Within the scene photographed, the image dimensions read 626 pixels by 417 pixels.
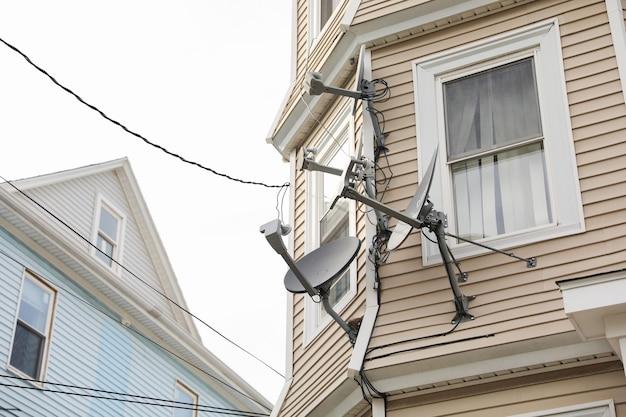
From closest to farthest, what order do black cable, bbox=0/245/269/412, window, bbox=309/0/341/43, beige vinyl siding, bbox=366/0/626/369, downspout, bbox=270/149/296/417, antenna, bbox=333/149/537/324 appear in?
beige vinyl siding, bbox=366/0/626/369 < antenna, bbox=333/149/537/324 < downspout, bbox=270/149/296/417 < window, bbox=309/0/341/43 < black cable, bbox=0/245/269/412

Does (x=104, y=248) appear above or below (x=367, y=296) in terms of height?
above

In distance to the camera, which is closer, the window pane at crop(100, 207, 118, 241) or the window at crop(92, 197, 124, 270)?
the window at crop(92, 197, 124, 270)

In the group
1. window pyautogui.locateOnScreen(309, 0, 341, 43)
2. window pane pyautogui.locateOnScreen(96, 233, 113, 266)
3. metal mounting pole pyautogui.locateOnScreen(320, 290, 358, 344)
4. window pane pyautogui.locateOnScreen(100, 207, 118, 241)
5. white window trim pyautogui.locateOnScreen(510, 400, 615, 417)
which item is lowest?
white window trim pyautogui.locateOnScreen(510, 400, 615, 417)

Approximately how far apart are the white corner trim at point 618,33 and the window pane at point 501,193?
2.84 ft

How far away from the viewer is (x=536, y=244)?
830 cm

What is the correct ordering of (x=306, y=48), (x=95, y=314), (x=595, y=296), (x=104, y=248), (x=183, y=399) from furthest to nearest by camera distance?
(x=183, y=399), (x=104, y=248), (x=95, y=314), (x=306, y=48), (x=595, y=296)

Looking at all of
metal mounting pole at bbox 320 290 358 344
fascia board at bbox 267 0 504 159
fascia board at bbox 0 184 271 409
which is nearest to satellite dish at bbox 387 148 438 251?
metal mounting pole at bbox 320 290 358 344

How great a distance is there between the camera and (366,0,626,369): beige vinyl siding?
315 inches

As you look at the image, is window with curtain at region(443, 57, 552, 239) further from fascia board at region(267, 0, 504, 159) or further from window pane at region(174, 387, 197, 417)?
window pane at region(174, 387, 197, 417)

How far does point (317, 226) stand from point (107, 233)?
10602 millimetres

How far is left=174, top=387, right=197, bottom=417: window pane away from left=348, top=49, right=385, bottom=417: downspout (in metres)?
12.7

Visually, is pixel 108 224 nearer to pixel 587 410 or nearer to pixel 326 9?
pixel 326 9

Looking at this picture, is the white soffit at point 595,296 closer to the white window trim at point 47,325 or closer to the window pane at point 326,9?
the window pane at point 326,9

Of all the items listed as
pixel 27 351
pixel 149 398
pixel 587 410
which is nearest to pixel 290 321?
pixel 587 410
